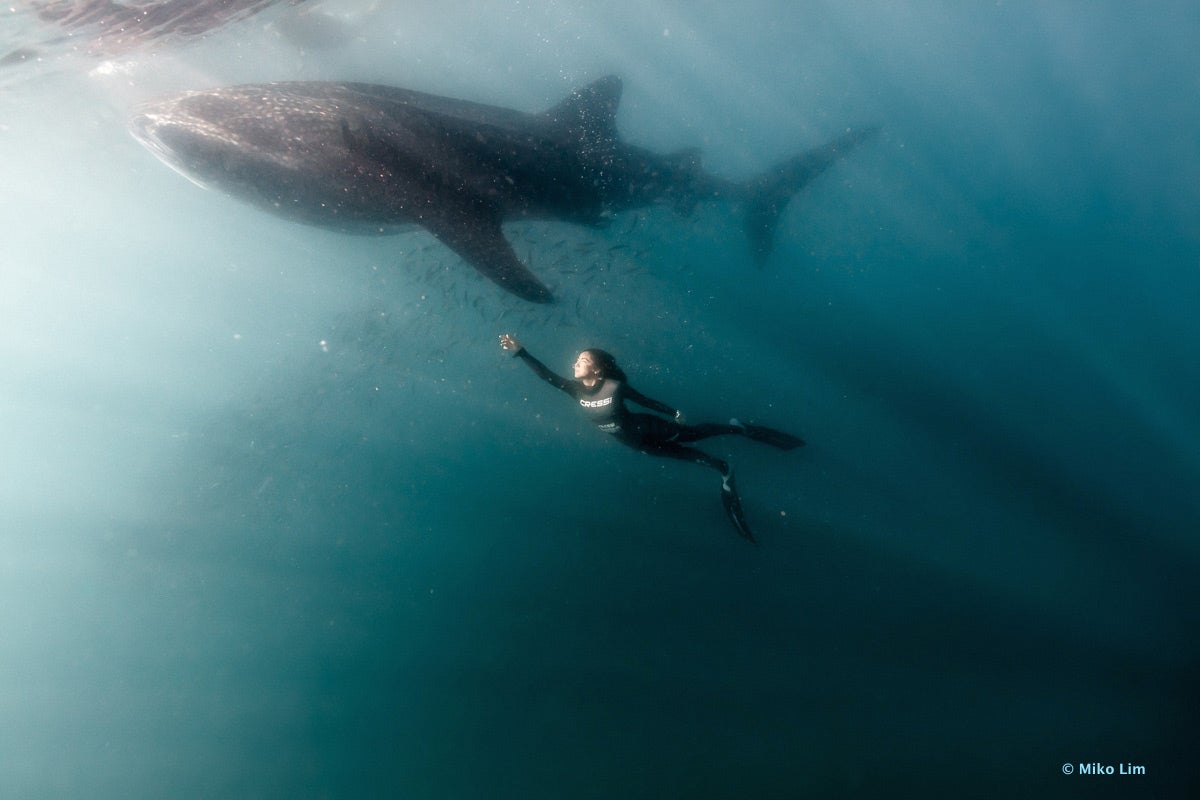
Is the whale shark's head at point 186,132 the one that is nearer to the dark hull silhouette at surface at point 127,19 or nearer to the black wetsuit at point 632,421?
the black wetsuit at point 632,421

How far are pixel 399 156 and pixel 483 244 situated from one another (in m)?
1.45

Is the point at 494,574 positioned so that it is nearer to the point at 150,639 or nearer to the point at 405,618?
the point at 405,618

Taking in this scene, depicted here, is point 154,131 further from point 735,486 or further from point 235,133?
point 735,486

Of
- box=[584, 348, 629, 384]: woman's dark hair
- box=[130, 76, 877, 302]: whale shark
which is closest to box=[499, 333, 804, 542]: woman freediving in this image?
box=[584, 348, 629, 384]: woman's dark hair

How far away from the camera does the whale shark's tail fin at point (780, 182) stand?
41.7 feet

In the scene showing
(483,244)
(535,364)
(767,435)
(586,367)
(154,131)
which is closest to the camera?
(154,131)

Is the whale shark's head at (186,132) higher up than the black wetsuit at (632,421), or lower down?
higher up

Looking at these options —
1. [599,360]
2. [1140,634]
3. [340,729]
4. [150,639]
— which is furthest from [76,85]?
[1140,634]

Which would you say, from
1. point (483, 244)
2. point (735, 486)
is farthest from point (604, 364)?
point (735, 486)

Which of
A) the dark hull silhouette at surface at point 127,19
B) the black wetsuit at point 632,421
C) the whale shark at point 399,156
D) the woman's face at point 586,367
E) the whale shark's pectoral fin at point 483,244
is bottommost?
the black wetsuit at point 632,421

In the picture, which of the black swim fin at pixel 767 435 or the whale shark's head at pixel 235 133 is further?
the black swim fin at pixel 767 435

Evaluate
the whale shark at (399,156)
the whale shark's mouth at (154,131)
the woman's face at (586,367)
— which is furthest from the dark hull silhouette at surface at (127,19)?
the woman's face at (586,367)

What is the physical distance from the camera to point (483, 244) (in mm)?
7305

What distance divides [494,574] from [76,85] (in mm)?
19974
